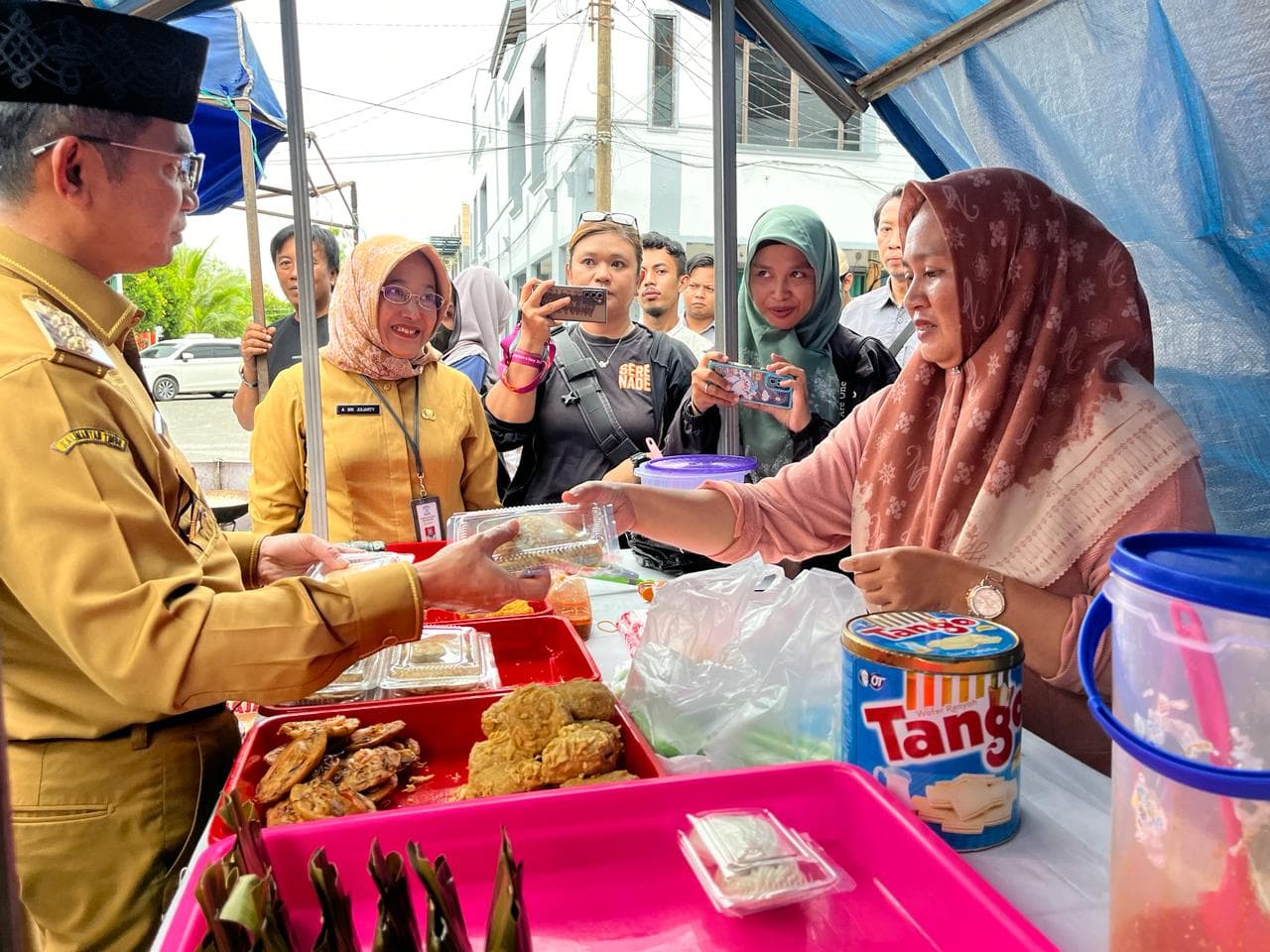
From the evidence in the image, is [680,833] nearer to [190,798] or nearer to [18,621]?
[190,798]

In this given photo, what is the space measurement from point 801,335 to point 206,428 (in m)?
16.3

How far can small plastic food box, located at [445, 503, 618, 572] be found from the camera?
1.56m

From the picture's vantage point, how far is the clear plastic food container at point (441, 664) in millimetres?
1594

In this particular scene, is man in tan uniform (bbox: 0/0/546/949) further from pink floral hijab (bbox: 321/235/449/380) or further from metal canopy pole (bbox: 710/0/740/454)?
metal canopy pole (bbox: 710/0/740/454)

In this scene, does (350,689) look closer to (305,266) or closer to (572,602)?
(572,602)

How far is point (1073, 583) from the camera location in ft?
5.34

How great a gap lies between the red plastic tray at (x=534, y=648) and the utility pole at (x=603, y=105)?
875 centimetres

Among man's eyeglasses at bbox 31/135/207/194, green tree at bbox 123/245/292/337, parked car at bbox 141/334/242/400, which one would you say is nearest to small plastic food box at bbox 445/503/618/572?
man's eyeglasses at bbox 31/135/207/194

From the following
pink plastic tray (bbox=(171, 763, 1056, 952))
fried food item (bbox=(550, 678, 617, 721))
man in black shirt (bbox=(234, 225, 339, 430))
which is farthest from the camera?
man in black shirt (bbox=(234, 225, 339, 430))

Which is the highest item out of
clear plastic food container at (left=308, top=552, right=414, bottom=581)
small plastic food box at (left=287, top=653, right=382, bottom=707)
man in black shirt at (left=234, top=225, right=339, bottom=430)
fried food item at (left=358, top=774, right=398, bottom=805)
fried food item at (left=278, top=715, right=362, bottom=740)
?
man in black shirt at (left=234, top=225, right=339, bottom=430)

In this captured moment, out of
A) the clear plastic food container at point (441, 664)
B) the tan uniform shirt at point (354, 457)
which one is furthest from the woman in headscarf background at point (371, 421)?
the clear plastic food container at point (441, 664)

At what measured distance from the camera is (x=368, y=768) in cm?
129

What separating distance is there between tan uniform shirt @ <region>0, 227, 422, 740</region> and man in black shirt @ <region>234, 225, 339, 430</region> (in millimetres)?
2911

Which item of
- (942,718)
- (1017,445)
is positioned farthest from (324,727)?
(1017,445)
